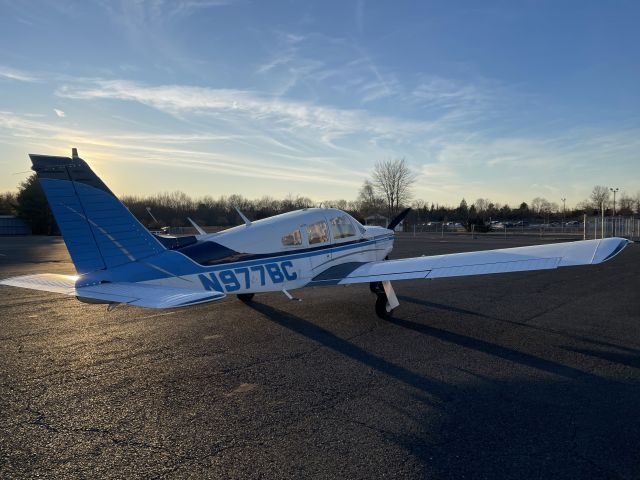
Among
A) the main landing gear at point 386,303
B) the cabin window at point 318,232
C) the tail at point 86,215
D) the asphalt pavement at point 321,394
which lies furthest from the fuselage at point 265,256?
the main landing gear at point 386,303

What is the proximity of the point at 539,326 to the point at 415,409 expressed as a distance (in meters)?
5.03

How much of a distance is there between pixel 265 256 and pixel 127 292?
3.20 m

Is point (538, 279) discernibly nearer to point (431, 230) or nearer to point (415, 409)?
point (415, 409)

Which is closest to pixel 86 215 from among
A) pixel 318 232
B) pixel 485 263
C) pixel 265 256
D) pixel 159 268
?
pixel 159 268

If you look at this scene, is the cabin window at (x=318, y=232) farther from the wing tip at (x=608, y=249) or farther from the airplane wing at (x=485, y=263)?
the wing tip at (x=608, y=249)

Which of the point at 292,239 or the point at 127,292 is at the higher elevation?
the point at 292,239

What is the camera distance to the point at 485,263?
27.4ft

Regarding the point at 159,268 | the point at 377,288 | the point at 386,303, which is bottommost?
the point at 386,303

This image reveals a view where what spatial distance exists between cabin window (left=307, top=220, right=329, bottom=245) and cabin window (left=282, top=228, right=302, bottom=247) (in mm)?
322

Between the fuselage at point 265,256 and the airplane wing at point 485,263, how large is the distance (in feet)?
1.51

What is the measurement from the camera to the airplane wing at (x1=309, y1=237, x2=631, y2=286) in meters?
7.35

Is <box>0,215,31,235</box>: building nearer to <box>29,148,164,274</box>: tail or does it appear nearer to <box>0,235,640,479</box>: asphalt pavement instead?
<box>0,235,640,479</box>: asphalt pavement

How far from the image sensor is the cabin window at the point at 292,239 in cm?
924

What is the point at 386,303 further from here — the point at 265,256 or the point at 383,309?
the point at 265,256
